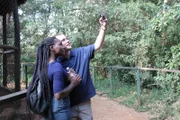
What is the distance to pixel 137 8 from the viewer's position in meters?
8.97

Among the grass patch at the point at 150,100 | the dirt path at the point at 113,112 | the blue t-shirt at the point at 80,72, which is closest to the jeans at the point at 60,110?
the blue t-shirt at the point at 80,72

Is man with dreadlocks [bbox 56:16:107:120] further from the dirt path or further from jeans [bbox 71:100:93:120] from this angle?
the dirt path

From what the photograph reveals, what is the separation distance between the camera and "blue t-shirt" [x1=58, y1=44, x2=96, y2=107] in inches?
96.6

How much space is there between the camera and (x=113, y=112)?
6.36m

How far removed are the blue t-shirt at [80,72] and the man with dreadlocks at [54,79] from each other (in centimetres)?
20

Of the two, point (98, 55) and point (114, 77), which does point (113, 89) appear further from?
point (98, 55)

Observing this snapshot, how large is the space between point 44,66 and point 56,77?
17cm

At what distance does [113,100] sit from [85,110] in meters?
5.26

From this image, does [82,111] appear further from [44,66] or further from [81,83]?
[44,66]

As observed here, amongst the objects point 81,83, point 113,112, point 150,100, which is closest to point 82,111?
point 81,83

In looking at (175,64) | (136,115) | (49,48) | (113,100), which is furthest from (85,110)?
(113,100)

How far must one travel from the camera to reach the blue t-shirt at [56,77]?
2092 millimetres

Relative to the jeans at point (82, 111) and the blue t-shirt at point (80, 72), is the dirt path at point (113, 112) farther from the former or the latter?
the blue t-shirt at point (80, 72)

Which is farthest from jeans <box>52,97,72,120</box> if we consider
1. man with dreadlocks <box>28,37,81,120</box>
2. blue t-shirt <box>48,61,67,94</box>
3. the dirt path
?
the dirt path
